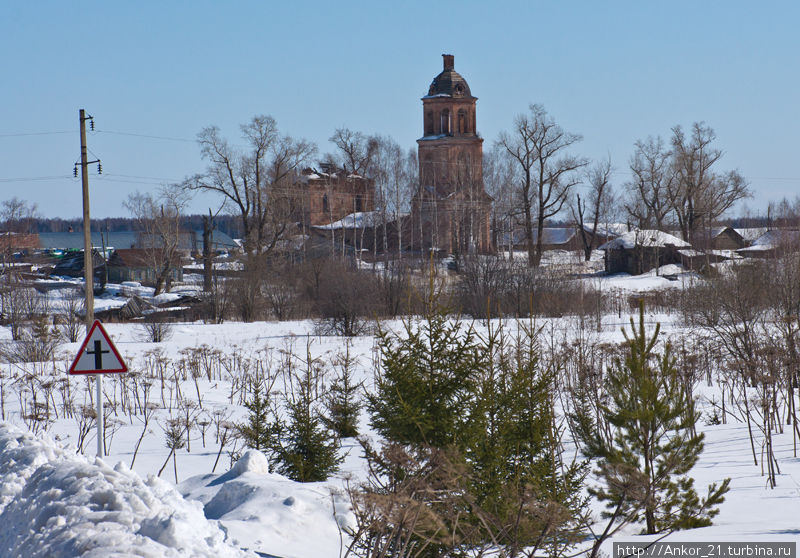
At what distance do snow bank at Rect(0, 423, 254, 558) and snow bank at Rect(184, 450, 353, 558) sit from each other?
1.89 m

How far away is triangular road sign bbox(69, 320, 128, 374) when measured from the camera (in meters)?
9.19

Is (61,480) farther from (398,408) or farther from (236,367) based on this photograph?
(236,367)

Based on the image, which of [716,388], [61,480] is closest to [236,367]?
[716,388]

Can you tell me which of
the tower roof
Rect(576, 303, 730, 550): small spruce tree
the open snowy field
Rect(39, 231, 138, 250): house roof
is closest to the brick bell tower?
the tower roof

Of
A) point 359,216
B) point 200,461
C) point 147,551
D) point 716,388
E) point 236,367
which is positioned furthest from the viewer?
point 359,216

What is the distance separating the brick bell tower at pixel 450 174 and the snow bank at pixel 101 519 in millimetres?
43364

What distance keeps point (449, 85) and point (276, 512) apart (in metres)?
54.3

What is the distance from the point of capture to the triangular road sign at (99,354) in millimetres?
9188

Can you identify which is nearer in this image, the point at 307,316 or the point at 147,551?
the point at 147,551

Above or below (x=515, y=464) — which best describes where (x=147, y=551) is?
above

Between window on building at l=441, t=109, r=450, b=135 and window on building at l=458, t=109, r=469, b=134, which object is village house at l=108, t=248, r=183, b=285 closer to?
window on building at l=441, t=109, r=450, b=135

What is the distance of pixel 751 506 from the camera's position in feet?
28.6

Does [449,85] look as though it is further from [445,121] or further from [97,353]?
[97,353]

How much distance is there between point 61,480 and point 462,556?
123 inches
